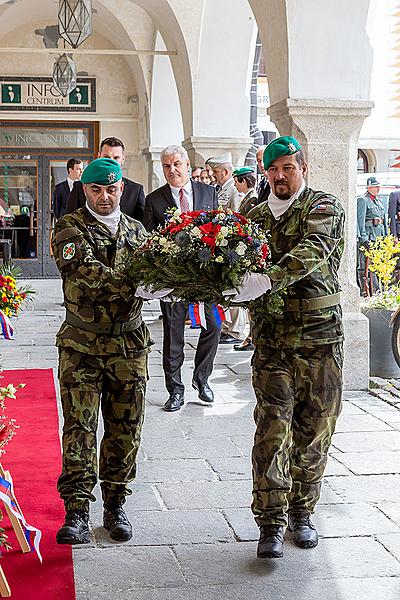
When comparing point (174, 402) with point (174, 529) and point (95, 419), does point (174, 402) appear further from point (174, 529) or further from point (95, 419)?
point (95, 419)

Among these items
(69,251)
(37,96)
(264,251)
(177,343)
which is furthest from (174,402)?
(37,96)

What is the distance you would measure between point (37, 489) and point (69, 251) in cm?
156

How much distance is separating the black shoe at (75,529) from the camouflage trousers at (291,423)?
78 cm

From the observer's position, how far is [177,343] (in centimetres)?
739

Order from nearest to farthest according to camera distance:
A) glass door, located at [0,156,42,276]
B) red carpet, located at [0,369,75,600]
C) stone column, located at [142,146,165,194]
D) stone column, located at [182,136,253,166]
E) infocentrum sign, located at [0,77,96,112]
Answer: red carpet, located at [0,369,75,600]
stone column, located at [182,136,253,166]
stone column, located at [142,146,165,194]
infocentrum sign, located at [0,77,96,112]
glass door, located at [0,156,42,276]

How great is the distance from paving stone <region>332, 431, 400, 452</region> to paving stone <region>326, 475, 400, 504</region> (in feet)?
2.17

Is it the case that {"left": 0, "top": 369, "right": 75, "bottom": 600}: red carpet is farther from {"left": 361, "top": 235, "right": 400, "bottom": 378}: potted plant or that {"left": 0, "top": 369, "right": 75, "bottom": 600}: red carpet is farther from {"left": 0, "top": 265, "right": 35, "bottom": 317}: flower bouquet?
{"left": 361, "top": 235, "right": 400, "bottom": 378}: potted plant

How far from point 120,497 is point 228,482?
3.43ft

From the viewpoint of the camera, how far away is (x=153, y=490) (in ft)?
17.7

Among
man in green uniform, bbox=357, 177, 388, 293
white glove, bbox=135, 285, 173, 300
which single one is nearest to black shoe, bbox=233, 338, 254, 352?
white glove, bbox=135, 285, 173, 300

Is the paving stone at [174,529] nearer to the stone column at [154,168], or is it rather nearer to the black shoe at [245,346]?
the black shoe at [245,346]

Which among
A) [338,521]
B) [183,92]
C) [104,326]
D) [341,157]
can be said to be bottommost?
[338,521]

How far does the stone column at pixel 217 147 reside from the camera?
539 inches

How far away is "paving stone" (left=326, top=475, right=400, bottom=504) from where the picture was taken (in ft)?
17.3
